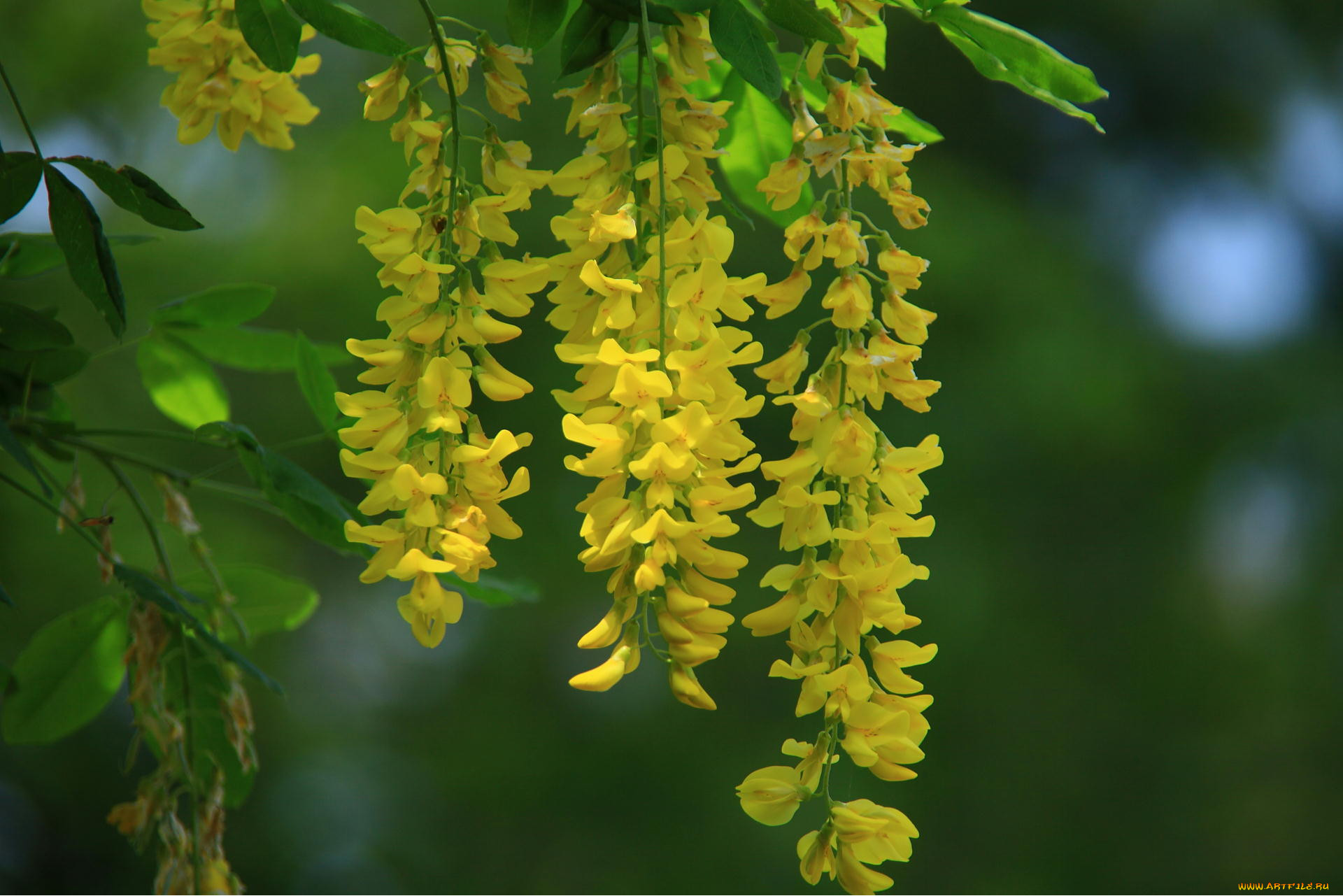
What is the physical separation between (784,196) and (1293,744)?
3031 millimetres

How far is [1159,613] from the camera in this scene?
9.43 feet

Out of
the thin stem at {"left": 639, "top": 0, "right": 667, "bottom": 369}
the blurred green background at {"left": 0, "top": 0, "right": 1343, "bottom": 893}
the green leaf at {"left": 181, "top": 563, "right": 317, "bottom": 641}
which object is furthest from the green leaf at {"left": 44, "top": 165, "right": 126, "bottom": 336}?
the blurred green background at {"left": 0, "top": 0, "right": 1343, "bottom": 893}

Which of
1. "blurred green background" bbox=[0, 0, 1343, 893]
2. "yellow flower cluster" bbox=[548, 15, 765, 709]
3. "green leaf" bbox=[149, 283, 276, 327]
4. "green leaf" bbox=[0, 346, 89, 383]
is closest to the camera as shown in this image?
"yellow flower cluster" bbox=[548, 15, 765, 709]

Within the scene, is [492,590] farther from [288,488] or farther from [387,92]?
[387,92]

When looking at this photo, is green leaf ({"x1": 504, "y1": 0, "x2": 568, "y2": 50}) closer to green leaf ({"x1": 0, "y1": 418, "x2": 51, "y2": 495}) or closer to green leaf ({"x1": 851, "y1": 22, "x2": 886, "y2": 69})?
green leaf ({"x1": 851, "y1": 22, "x2": 886, "y2": 69})

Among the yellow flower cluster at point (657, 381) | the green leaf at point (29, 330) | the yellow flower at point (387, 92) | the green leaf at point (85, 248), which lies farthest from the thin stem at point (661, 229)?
the green leaf at point (29, 330)

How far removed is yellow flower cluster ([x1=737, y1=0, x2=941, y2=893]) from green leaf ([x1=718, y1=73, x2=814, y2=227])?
0.15 m

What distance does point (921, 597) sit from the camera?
258 cm

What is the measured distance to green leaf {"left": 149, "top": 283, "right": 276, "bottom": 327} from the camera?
65 cm

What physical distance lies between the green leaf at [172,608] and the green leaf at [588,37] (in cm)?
29

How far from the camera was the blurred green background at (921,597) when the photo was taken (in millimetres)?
2504

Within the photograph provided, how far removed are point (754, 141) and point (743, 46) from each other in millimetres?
171

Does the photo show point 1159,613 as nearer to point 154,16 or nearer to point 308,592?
point 308,592

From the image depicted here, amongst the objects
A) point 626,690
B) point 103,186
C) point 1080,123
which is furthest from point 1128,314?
point 103,186
